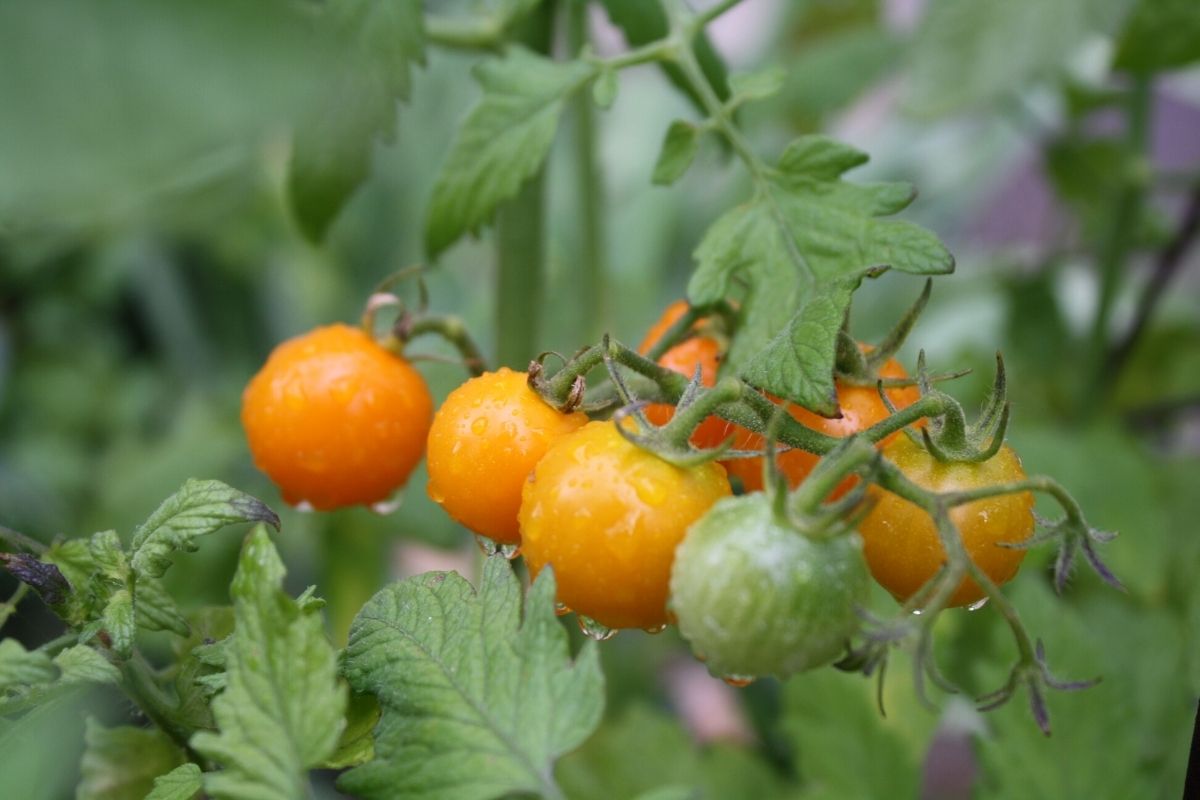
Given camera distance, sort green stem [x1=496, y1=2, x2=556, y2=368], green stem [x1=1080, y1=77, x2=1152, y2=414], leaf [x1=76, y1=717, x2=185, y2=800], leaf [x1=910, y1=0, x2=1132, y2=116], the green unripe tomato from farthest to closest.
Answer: green stem [x1=1080, y1=77, x2=1152, y2=414] → leaf [x1=910, y1=0, x2=1132, y2=116] → green stem [x1=496, y1=2, x2=556, y2=368] → leaf [x1=76, y1=717, x2=185, y2=800] → the green unripe tomato

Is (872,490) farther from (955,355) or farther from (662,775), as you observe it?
(955,355)

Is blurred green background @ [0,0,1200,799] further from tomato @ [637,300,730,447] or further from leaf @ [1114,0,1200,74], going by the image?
tomato @ [637,300,730,447]

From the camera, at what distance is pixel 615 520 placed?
40 cm

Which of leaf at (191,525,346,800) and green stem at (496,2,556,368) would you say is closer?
leaf at (191,525,346,800)

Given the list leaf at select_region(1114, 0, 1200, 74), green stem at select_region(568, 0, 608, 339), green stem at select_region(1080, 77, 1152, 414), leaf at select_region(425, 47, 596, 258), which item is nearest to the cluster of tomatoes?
leaf at select_region(425, 47, 596, 258)

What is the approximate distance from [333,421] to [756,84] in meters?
0.26

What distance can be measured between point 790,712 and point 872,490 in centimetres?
41

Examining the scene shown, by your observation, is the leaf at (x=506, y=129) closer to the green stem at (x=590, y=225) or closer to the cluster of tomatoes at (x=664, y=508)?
the cluster of tomatoes at (x=664, y=508)

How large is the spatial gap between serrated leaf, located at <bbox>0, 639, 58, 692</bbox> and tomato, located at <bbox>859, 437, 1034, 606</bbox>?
28cm

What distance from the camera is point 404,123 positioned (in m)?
1.47

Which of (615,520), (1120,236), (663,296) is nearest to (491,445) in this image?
(615,520)

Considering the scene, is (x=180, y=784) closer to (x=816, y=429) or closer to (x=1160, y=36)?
(x=816, y=429)

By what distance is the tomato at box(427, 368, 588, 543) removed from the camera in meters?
0.46

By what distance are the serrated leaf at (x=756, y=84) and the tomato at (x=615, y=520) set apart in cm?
22
